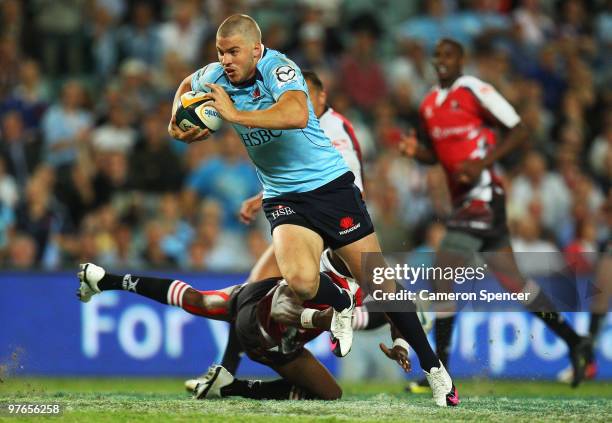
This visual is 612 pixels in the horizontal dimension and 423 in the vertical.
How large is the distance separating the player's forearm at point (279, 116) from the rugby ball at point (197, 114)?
331mm

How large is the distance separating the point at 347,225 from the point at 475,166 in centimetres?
233

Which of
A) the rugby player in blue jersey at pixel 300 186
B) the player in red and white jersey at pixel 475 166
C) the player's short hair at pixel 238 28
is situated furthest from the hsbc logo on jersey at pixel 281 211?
the player in red and white jersey at pixel 475 166

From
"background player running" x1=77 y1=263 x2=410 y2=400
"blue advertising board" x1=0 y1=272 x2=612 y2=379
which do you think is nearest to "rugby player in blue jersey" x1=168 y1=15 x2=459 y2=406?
"background player running" x1=77 y1=263 x2=410 y2=400

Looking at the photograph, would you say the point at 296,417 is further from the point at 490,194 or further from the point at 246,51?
the point at 490,194

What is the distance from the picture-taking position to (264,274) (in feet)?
29.0

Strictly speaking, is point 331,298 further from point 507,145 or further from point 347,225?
point 507,145

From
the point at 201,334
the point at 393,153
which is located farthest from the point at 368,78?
the point at 201,334

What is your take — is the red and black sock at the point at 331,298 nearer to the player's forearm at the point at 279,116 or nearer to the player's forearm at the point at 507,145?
the player's forearm at the point at 279,116

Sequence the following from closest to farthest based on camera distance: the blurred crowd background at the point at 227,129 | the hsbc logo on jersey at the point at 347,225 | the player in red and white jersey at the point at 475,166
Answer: the hsbc logo on jersey at the point at 347,225, the player in red and white jersey at the point at 475,166, the blurred crowd background at the point at 227,129

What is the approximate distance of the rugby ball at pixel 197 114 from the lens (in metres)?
7.66

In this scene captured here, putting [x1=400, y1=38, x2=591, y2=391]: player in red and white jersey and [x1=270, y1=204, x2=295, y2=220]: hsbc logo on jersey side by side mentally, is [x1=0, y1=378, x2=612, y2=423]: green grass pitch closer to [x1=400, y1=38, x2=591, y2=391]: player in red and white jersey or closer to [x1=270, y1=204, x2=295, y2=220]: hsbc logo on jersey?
[x1=400, y1=38, x2=591, y2=391]: player in red and white jersey

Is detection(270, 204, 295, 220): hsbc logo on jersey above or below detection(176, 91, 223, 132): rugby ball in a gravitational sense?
below

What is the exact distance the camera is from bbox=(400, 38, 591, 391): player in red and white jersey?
1000 centimetres

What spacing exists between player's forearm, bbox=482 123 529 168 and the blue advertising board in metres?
2.46
